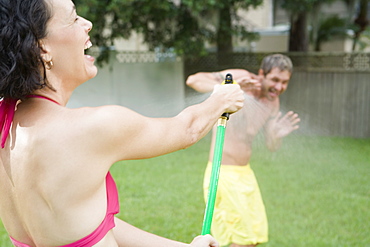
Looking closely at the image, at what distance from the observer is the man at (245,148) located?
141 inches

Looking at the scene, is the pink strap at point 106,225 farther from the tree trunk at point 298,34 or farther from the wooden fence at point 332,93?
the tree trunk at point 298,34

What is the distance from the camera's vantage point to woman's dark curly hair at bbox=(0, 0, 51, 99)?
1268mm

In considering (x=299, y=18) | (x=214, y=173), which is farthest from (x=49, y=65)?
(x=299, y=18)

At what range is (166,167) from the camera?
7.97m

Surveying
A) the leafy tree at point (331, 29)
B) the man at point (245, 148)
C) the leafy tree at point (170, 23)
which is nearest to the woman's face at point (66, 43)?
the man at point (245, 148)

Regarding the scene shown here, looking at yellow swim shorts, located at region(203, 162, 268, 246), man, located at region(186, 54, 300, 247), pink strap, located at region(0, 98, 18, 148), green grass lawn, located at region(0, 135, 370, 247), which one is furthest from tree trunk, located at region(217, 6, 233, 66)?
pink strap, located at region(0, 98, 18, 148)

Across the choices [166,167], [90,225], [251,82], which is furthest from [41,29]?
[166,167]

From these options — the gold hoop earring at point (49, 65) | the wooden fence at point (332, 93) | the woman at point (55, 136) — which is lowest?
the wooden fence at point (332, 93)

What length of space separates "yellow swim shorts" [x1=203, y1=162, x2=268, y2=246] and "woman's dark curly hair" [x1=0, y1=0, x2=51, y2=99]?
7.95ft

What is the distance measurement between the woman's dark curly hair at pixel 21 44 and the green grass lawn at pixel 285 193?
2891 mm

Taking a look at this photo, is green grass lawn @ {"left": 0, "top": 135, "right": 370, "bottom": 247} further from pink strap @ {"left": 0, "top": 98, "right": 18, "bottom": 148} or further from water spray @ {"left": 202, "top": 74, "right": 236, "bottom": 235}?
pink strap @ {"left": 0, "top": 98, "right": 18, "bottom": 148}

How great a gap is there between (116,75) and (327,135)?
4901 mm

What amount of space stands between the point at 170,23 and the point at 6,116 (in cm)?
853

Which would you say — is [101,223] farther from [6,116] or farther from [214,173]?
[214,173]
